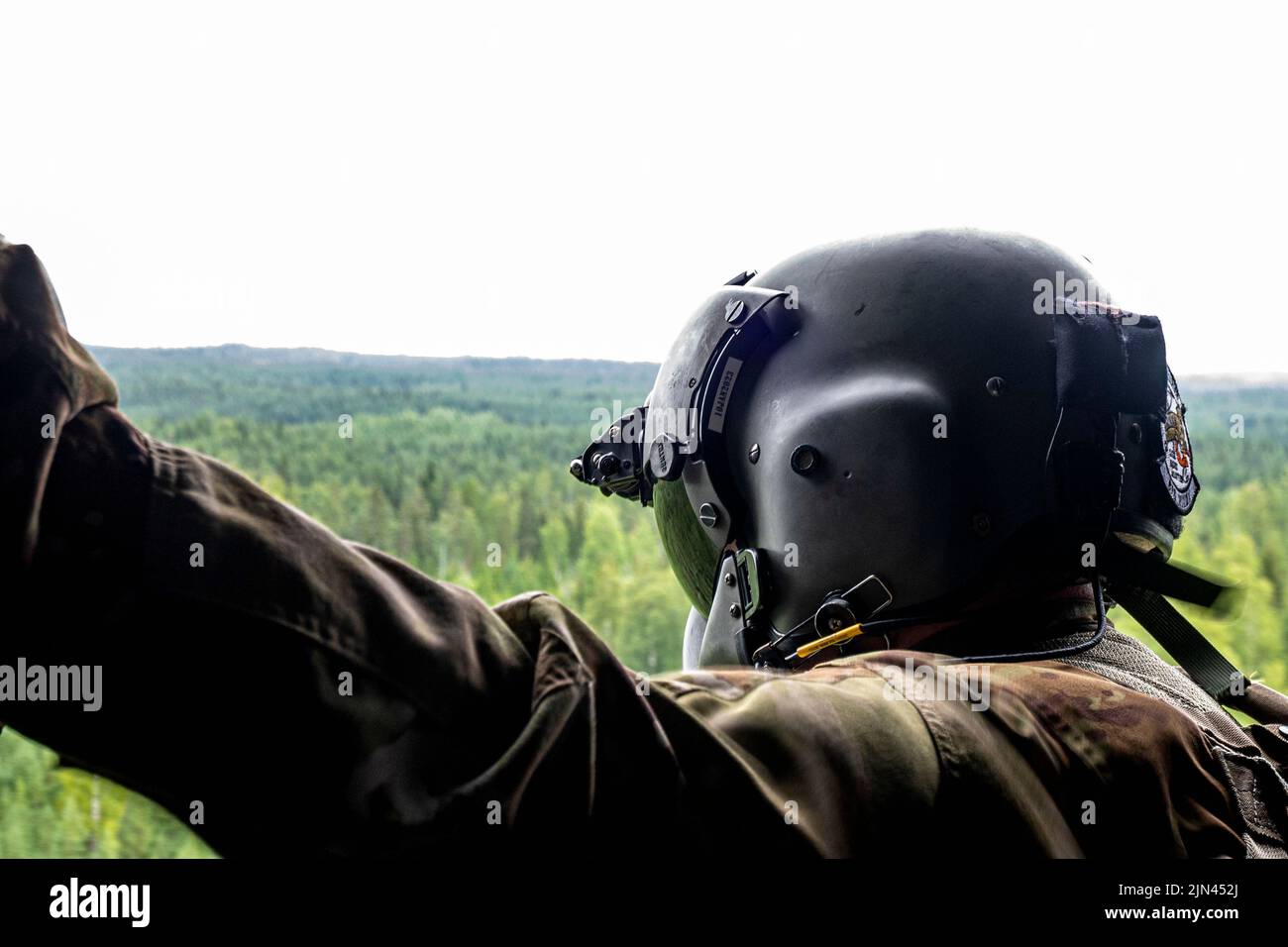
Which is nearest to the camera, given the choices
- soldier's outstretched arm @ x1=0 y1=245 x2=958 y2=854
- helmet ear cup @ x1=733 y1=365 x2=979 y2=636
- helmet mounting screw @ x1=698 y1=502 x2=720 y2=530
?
soldier's outstretched arm @ x1=0 y1=245 x2=958 y2=854

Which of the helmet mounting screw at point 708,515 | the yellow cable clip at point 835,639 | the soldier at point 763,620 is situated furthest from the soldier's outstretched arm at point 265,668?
the helmet mounting screw at point 708,515

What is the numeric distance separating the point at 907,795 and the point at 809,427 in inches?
21.1

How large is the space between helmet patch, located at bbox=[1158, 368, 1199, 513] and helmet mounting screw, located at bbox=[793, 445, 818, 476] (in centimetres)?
35

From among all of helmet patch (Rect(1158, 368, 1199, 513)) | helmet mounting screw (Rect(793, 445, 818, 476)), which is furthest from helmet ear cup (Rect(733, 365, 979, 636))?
helmet patch (Rect(1158, 368, 1199, 513))

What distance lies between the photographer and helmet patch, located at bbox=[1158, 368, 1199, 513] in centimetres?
133

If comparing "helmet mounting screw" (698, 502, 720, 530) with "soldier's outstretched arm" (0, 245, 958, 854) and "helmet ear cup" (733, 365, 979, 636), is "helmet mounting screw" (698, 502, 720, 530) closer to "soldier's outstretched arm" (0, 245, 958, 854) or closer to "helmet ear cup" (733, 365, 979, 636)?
"helmet ear cup" (733, 365, 979, 636)

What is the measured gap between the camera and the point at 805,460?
1302 mm

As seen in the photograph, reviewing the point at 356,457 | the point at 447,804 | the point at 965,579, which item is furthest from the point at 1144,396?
the point at 356,457

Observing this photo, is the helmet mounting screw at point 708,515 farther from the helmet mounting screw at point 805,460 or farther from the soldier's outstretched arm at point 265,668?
the soldier's outstretched arm at point 265,668

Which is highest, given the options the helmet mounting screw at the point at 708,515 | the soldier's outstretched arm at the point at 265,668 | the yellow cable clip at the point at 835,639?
the soldier's outstretched arm at the point at 265,668

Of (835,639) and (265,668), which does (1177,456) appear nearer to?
(835,639)

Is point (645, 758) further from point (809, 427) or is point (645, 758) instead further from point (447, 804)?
point (809, 427)

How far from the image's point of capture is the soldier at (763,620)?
2.01 feet

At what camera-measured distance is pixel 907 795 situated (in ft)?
2.76
